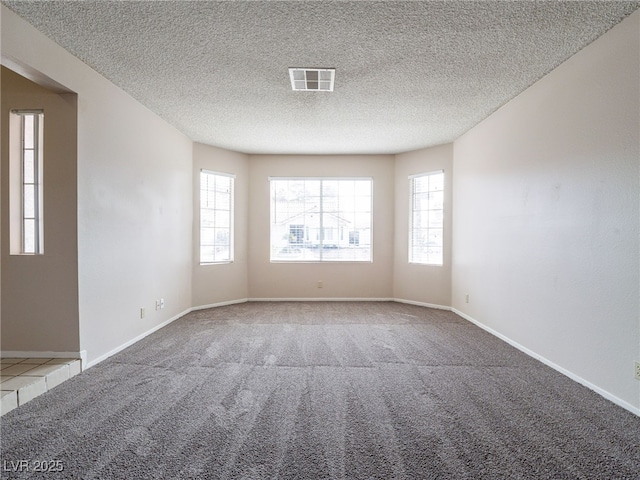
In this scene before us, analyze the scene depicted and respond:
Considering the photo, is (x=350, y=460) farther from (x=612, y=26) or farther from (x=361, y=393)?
(x=612, y=26)

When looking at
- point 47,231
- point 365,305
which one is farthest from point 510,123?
point 47,231

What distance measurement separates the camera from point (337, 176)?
6.02m

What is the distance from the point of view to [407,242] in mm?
5809

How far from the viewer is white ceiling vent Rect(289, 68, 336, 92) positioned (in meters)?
2.93

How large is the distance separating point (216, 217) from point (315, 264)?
6.24 feet

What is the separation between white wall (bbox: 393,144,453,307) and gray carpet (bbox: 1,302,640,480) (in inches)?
75.1

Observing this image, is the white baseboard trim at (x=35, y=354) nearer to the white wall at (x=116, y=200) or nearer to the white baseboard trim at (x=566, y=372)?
the white wall at (x=116, y=200)

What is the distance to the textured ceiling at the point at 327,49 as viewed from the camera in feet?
7.21

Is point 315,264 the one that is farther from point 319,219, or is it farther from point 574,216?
point 574,216

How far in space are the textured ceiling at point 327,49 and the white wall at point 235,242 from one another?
4.31 ft


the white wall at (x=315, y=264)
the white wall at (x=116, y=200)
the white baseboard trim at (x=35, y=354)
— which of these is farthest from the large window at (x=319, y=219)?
the white baseboard trim at (x=35, y=354)

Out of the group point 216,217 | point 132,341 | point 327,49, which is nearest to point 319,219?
point 216,217

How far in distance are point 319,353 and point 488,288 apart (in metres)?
2.30

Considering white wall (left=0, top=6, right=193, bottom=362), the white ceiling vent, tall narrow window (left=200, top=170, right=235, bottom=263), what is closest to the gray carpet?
white wall (left=0, top=6, right=193, bottom=362)
